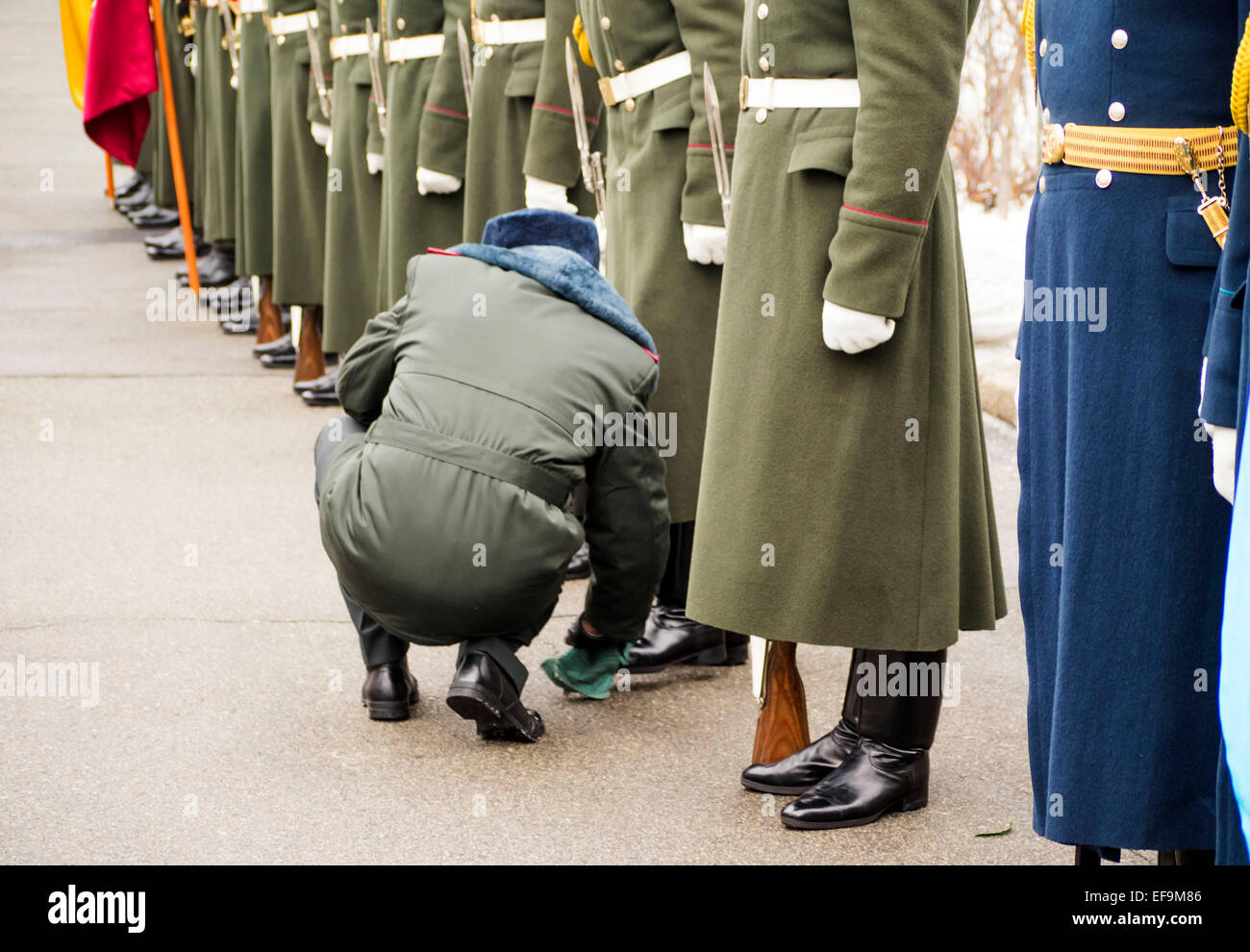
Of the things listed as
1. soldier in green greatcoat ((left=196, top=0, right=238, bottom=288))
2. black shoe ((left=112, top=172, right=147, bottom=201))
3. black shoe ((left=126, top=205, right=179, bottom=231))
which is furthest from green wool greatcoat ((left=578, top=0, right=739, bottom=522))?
black shoe ((left=112, top=172, right=147, bottom=201))

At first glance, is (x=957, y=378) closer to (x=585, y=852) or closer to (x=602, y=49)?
(x=585, y=852)

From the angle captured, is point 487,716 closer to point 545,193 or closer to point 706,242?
point 706,242

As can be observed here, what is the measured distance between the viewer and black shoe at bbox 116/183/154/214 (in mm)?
13430

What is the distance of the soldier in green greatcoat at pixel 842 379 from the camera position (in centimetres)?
306

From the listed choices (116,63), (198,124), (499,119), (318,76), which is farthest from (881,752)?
(198,124)

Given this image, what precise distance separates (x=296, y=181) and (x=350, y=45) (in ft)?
3.83

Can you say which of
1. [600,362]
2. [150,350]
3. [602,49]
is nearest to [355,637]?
[600,362]

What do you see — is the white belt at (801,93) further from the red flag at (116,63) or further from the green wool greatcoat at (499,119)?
the red flag at (116,63)

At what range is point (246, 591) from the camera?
5012 millimetres

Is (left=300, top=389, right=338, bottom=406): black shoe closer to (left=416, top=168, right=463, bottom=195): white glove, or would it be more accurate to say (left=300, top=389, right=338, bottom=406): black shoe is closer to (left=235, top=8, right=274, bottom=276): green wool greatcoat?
(left=235, top=8, right=274, bottom=276): green wool greatcoat

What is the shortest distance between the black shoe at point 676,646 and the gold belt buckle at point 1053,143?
1927 mm

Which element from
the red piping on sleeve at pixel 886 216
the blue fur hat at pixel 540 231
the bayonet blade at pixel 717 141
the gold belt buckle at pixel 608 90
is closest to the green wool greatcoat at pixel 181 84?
the gold belt buckle at pixel 608 90

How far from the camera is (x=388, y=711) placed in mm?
3955

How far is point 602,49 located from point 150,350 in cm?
535
